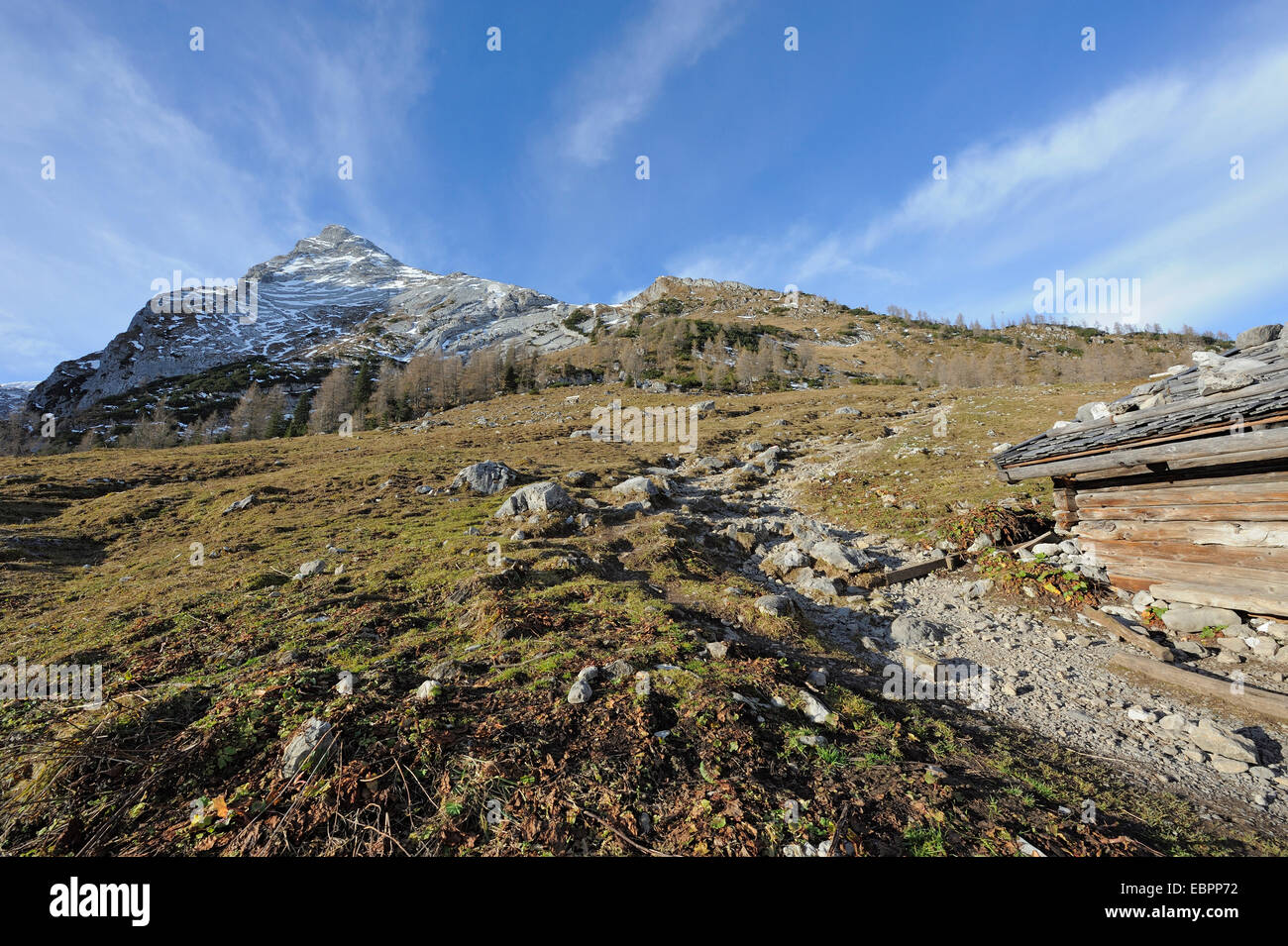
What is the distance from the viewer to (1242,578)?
26.1 feet

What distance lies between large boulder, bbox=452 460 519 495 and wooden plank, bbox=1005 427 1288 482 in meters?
19.8

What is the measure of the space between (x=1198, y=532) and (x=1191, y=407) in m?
2.39

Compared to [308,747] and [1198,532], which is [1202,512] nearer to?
[1198,532]

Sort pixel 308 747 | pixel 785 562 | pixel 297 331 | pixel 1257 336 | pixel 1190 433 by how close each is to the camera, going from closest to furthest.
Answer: pixel 308 747 < pixel 1190 433 < pixel 1257 336 < pixel 785 562 < pixel 297 331

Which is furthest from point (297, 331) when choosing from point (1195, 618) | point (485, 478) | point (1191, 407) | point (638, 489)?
point (1195, 618)

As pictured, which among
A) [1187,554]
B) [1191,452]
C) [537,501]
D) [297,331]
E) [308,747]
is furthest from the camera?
[297,331]

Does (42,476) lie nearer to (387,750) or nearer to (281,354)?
(387,750)

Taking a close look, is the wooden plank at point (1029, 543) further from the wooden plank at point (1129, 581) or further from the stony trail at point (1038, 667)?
the wooden plank at point (1129, 581)

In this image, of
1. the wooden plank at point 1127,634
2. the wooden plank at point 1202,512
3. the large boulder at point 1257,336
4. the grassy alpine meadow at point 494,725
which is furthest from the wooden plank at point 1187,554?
the large boulder at point 1257,336

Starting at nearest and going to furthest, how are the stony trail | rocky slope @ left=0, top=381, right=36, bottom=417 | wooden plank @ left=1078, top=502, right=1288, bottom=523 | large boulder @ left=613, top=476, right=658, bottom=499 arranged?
the stony trail
wooden plank @ left=1078, top=502, right=1288, bottom=523
large boulder @ left=613, top=476, right=658, bottom=499
rocky slope @ left=0, top=381, right=36, bottom=417

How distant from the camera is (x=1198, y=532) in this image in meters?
8.65

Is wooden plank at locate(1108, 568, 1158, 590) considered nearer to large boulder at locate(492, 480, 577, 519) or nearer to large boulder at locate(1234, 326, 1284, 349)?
large boulder at locate(1234, 326, 1284, 349)

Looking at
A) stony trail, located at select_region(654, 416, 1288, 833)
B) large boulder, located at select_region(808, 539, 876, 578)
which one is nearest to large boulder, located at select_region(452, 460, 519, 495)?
stony trail, located at select_region(654, 416, 1288, 833)

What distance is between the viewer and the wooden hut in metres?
7.64
